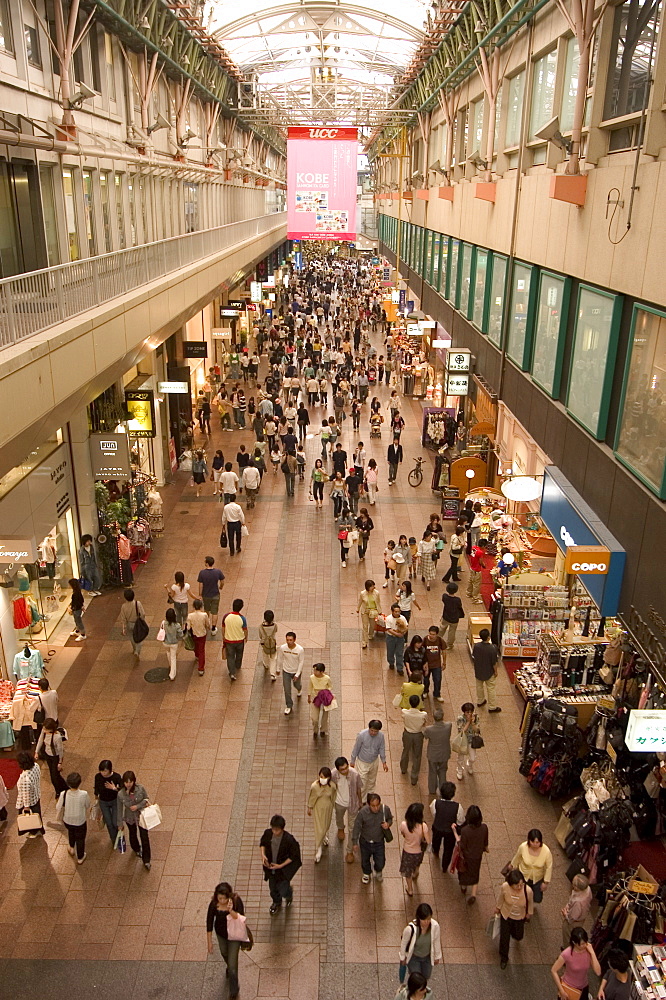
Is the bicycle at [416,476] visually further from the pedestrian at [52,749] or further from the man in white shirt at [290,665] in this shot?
the pedestrian at [52,749]

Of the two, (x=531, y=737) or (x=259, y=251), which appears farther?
(x=259, y=251)

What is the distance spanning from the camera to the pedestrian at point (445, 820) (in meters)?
7.66

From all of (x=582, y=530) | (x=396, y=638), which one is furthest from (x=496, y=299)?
(x=582, y=530)

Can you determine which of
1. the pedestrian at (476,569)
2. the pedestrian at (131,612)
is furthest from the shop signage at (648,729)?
the pedestrian at (476,569)

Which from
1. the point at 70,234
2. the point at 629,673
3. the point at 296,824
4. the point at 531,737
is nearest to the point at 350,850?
the point at 296,824

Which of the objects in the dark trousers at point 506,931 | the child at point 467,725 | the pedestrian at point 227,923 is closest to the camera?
the pedestrian at point 227,923

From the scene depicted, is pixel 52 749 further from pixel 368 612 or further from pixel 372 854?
pixel 368 612

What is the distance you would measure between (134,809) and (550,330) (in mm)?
9204

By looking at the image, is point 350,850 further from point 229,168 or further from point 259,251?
point 259,251

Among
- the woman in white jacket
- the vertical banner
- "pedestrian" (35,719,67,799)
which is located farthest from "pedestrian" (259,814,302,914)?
the vertical banner

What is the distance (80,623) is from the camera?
12781 mm

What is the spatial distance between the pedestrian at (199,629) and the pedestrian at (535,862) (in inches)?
227

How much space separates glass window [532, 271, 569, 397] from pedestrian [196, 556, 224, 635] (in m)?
6.02

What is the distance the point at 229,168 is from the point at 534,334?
24.4 meters
